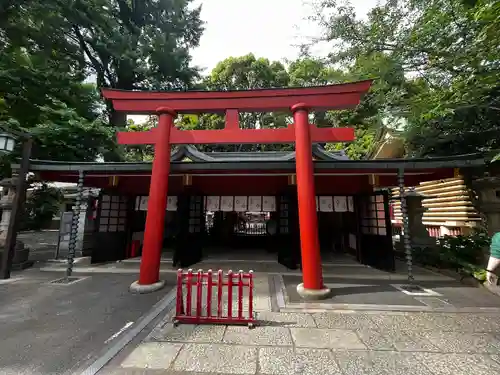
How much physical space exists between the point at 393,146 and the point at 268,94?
1097 centimetres

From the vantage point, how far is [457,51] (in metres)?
8.17

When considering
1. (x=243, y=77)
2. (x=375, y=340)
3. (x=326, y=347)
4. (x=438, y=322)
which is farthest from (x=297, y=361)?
(x=243, y=77)

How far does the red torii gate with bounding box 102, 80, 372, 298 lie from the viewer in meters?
6.19

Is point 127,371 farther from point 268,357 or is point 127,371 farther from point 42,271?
point 42,271

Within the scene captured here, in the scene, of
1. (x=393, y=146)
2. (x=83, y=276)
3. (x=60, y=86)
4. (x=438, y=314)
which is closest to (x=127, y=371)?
(x=438, y=314)

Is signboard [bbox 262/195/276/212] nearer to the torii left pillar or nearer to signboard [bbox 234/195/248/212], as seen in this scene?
signboard [bbox 234/195/248/212]

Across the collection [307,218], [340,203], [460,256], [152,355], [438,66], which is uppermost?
[438,66]

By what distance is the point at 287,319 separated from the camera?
459cm

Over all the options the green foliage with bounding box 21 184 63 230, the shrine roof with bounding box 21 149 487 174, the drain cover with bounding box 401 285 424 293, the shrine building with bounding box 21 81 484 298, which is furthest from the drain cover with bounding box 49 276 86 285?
the drain cover with bounding box 401 285 424 293

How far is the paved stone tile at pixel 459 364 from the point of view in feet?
10.1

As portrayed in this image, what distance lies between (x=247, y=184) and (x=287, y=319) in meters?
6.40

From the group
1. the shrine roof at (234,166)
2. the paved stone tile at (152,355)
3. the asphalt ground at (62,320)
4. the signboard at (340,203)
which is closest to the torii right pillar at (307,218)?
the shrine roof at (234,166)

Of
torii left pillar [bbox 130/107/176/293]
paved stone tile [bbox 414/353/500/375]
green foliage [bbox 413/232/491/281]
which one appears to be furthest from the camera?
green foliage [bbox 413/232/491/281]

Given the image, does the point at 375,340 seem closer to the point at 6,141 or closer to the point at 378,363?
the point at 378,363
